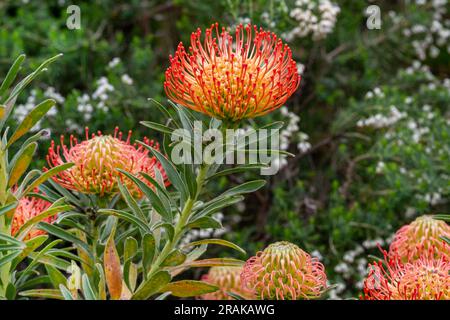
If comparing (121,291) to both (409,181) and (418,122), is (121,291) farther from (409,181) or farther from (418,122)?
(418,122)

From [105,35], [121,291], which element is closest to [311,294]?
[121,291]

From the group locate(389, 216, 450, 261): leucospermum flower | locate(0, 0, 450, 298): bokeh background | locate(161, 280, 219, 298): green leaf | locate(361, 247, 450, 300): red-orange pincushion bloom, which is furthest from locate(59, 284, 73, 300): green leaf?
locate(0, 0, 450, 298): bokeh background

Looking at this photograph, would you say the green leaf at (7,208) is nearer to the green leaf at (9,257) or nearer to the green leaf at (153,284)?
the green leaf at (9,257)

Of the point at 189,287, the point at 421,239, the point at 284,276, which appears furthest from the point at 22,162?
the point at 421,239

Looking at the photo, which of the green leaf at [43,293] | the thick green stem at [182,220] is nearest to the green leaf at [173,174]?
the thick green stem at [182,220]

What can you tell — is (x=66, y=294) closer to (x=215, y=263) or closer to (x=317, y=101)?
(x=215, y=263)

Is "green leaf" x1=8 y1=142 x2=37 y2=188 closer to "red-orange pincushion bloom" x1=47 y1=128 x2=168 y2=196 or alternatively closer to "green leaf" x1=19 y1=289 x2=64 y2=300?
"red-orange pincushion bloom" x1=47 y1=128 x2=168 y2=196

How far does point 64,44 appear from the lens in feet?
10.3

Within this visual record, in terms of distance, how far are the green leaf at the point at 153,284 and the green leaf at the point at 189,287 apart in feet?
0.10

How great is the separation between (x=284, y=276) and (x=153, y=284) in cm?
28

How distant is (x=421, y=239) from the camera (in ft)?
5.47

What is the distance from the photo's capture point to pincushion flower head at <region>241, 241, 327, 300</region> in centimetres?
150

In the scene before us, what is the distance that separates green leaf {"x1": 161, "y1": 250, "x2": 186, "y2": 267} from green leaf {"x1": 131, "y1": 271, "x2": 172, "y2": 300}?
5 cm
